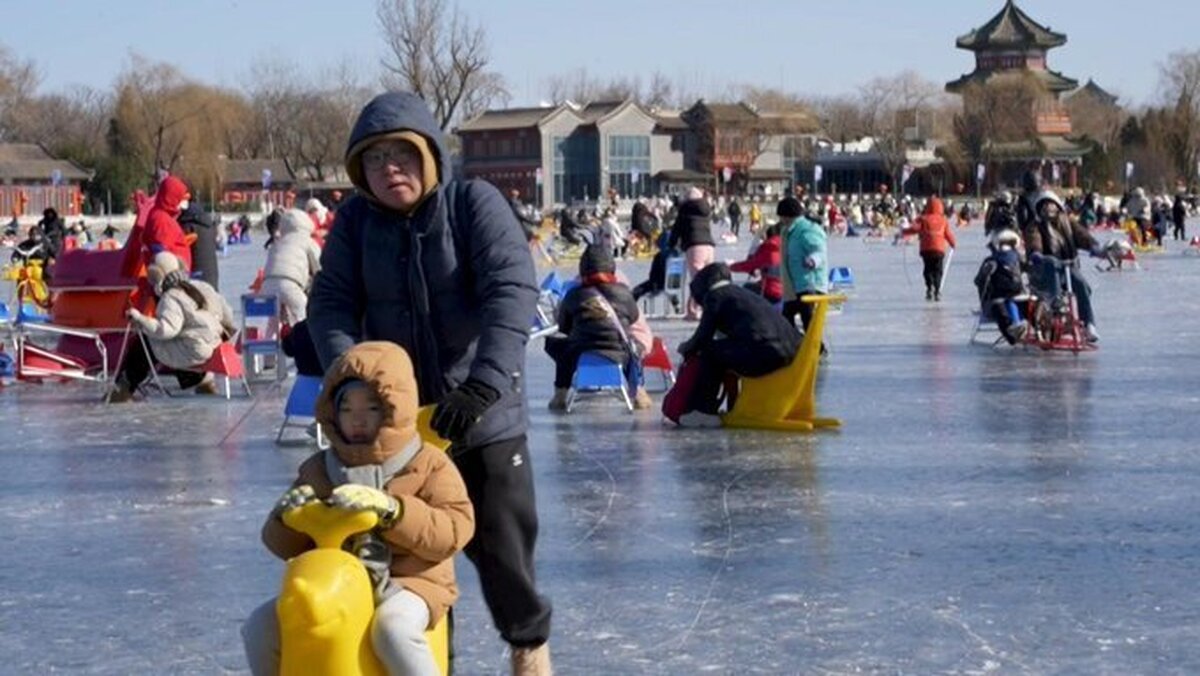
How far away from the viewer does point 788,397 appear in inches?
395

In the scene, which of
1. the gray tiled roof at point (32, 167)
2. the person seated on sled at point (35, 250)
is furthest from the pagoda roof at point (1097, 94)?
the person seated on sled at point (35, 250)

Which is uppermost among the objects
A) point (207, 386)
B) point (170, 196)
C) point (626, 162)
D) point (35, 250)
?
point (626, 162)

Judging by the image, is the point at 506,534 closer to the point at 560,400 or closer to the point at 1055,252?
the point at 560,400

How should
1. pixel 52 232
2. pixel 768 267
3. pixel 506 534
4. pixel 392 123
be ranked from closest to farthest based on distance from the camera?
1. pixel 392 123
2. pixel 506 534
3. pixel 768 267
4. pixel 52 232

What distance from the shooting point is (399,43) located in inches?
2141

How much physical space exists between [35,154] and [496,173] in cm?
2062

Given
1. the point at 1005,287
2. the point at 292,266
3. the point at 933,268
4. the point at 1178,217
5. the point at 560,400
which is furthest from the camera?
the point at 1178,217

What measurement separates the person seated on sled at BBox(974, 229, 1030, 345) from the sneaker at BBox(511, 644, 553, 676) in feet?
34.9

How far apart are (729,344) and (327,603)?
21.8 ft

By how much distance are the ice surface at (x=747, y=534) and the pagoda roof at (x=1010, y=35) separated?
305 ft

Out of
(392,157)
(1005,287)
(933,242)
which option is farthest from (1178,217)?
(392,157)

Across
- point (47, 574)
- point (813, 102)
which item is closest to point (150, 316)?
point (47, 574)

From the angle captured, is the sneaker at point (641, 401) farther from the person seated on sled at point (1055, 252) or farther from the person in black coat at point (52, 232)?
the person in black coat at point (52, 232)

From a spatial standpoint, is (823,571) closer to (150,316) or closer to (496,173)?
(150,316)
